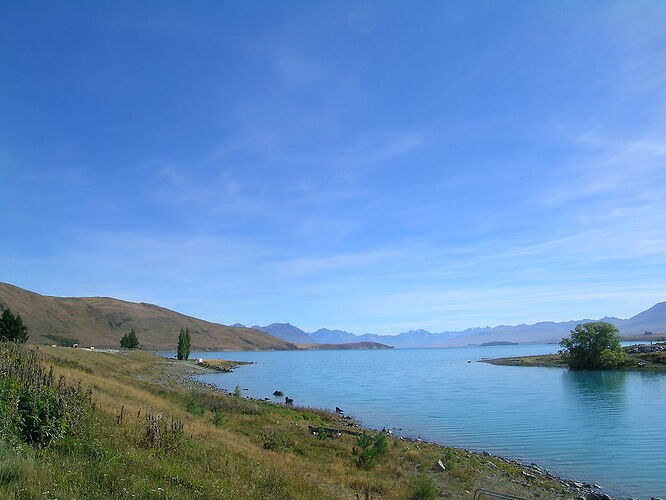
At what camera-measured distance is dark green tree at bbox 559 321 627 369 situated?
320 ft

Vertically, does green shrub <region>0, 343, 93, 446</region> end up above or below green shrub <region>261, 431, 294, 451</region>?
above

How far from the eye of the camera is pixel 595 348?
10050 centimetres

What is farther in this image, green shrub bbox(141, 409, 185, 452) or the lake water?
the lake water

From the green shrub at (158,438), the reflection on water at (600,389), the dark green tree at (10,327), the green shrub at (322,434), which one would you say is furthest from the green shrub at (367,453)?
the dark green tree at (10,327)

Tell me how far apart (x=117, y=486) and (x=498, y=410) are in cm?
4536

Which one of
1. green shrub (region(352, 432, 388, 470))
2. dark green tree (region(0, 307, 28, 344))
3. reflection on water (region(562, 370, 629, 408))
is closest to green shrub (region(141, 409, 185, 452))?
green shrub (region(352, 432, 388, 470))

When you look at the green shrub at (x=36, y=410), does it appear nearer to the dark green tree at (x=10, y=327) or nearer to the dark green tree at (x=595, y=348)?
the dark green tree at (x=10, y=327)

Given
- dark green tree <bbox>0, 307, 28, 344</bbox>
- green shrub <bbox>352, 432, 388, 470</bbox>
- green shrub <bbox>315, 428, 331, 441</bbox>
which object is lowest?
green shrub <bbox>315, 428, 331, 441</bbox>

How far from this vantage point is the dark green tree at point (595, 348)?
97.4m

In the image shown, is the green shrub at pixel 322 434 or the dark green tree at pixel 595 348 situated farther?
the dark green tree at pixel 595 348

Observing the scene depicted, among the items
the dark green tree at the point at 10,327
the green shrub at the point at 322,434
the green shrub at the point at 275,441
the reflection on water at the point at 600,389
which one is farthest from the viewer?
the dark green tree at the point at 10,327

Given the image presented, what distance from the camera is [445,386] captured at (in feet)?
240

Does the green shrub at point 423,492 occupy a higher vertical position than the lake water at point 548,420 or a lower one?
higher

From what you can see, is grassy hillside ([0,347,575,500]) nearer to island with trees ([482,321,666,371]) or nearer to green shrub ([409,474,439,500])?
green shrub ([409,474,439,500])
